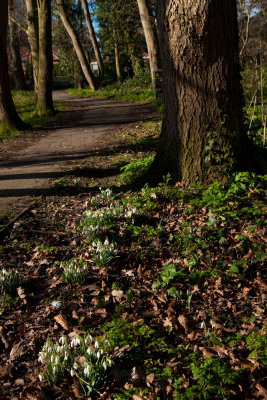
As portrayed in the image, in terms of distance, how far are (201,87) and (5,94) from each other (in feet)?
28.1

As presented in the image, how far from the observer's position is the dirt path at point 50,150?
6706 mm

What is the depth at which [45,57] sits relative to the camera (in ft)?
47.2

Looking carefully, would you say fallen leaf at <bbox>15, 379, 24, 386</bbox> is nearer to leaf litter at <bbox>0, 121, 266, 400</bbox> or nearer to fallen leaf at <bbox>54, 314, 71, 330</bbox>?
leaf litter at <bbox>0, 121, 266, 400</bbox>

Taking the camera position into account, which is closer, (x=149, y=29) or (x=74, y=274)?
(x=74, y=274)

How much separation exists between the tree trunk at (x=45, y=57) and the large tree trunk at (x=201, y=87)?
1069 centimetres

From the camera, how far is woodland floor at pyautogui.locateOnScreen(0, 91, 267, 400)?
8.18 feet

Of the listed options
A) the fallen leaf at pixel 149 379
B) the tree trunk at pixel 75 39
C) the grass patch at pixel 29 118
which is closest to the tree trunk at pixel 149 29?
the grass patch at pixel 29 118

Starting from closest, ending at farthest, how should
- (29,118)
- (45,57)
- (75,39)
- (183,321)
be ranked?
(183,321), (45,57), (29,118), (75,39)

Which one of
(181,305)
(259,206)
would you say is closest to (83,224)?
(181,305)

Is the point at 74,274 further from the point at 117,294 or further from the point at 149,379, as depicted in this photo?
the point at 149,379

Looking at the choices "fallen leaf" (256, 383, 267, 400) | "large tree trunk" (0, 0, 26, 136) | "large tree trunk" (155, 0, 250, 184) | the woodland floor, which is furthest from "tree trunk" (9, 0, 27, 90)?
"fallen leaf" (256, 383, 267, 400)

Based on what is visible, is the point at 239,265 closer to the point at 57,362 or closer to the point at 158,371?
the point at 158,371

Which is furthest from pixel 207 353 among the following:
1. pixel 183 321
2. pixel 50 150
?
pixel 50 150

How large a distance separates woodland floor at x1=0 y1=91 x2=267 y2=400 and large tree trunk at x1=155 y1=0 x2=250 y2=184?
0.42m
